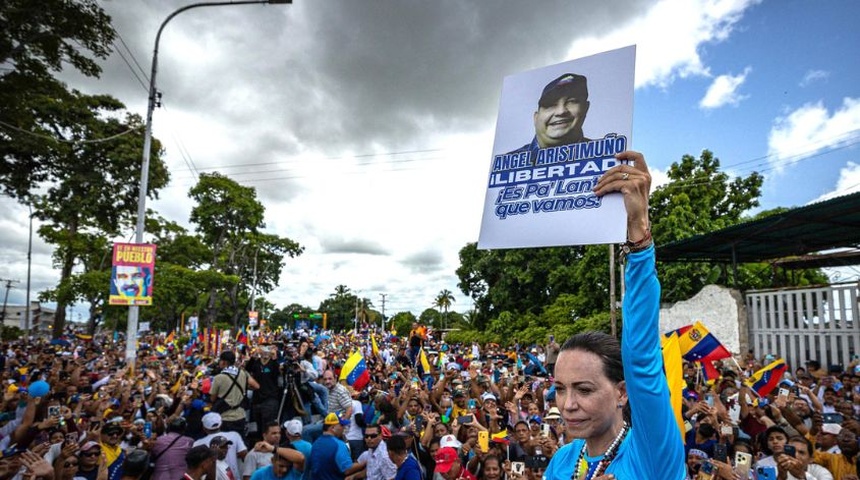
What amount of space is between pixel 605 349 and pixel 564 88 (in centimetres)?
133

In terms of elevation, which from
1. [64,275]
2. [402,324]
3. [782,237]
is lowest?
[402,324]

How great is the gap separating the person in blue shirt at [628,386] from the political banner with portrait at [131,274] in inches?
572

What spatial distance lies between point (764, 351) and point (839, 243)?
4.25 metres

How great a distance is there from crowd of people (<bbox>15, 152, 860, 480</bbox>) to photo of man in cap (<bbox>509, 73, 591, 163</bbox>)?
34.1 inches

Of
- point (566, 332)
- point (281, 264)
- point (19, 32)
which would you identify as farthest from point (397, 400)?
point (281, 264)

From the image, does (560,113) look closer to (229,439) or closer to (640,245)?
(640,245)

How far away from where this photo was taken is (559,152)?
238cm

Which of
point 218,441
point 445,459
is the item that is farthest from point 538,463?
point 218,441

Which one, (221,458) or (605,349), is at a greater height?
(605,349)

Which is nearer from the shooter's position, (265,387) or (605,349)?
(605,349)

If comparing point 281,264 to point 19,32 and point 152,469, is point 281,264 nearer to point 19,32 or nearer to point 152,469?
point 19,32

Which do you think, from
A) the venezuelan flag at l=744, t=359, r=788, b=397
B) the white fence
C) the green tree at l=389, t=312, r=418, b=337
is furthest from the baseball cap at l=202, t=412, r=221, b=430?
the green tree at l=389, t=312, r=418, b=337

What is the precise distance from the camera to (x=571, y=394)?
1.59 metres

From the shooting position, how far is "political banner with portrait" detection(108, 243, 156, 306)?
13.5 m
